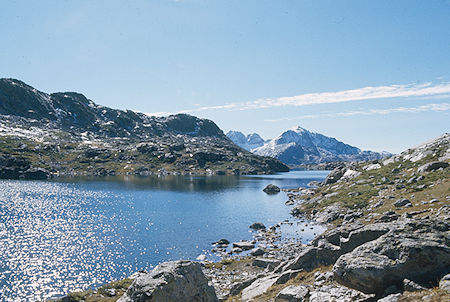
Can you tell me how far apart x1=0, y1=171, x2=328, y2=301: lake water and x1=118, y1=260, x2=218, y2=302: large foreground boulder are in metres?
31.0

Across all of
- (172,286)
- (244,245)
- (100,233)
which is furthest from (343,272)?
(100,233)

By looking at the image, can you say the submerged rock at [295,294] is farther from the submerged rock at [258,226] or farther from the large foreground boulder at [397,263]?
the submerged rock at [258,226]

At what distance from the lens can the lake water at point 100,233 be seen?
1858 inches

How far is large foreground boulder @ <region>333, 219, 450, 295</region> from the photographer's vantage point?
1584cm

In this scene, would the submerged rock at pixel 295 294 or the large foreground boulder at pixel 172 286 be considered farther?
the submerged rock at pixel 295 294

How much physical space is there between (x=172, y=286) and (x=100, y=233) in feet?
207

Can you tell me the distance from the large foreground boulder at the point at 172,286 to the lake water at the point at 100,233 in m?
31.0

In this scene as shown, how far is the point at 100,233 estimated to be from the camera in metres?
73.4

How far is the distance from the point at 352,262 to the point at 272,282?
1213 cm

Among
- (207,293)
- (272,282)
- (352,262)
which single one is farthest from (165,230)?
(352,262)

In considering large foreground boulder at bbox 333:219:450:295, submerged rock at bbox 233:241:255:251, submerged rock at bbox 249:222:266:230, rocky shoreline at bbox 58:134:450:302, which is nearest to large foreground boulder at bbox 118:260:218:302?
rocky shoreline at bbox 58:134:450:302

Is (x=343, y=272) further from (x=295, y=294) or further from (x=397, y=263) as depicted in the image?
(x=295, y=294)

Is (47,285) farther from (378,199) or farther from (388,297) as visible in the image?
(378,199)

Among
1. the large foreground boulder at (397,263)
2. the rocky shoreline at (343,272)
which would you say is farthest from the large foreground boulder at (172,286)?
the large foreground boulder at (397,263)
